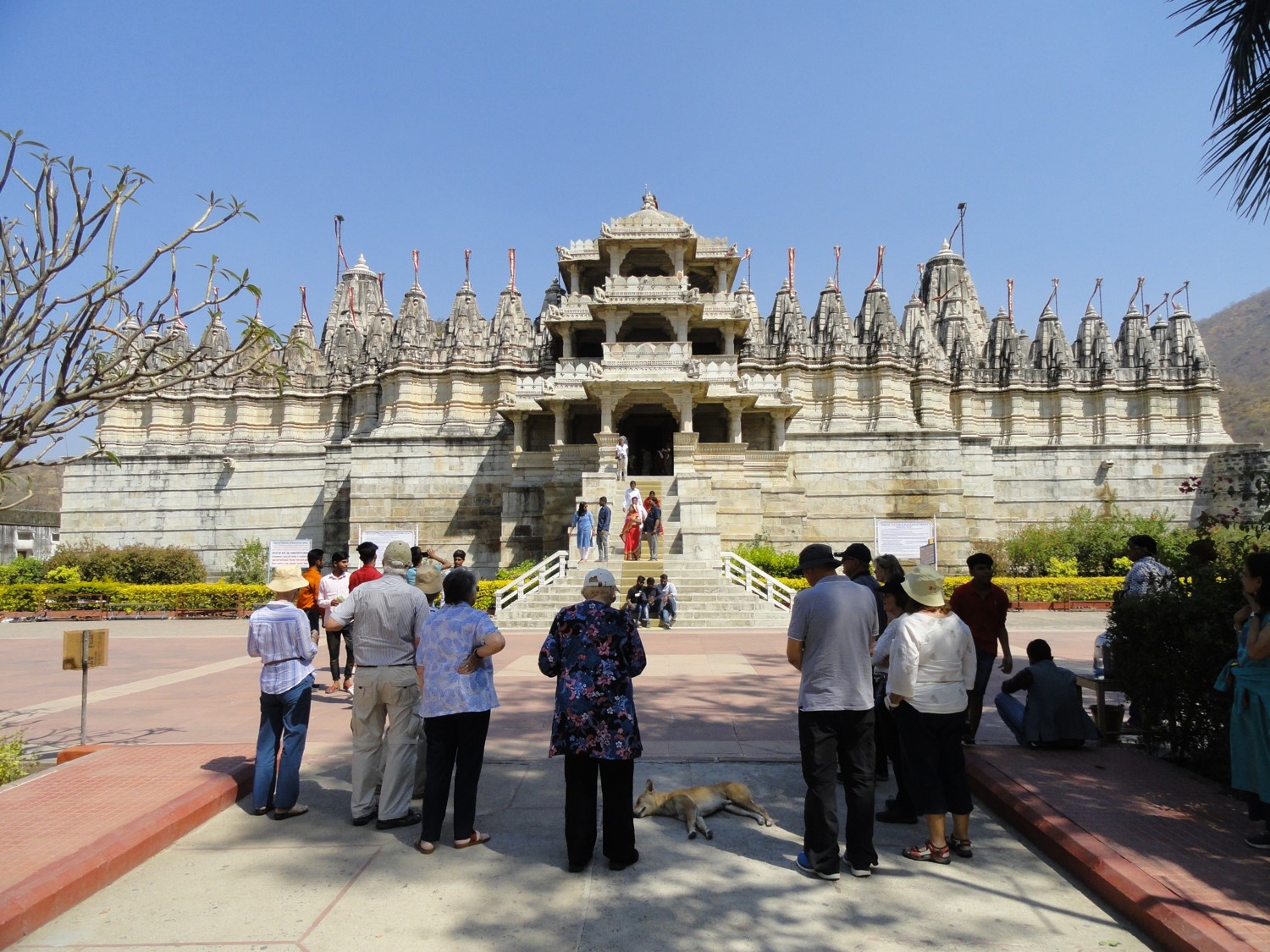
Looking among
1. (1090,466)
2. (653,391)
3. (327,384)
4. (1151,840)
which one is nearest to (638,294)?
(653,391)

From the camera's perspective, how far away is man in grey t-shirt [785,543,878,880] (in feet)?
14.7

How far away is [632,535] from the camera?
62.5 feet

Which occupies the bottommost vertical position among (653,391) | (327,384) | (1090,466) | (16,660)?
(16,660)

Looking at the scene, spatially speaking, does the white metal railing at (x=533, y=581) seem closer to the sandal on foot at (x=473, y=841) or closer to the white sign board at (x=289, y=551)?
the white sign board at (x=289, y=551)

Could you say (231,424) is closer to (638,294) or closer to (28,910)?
(638,294)

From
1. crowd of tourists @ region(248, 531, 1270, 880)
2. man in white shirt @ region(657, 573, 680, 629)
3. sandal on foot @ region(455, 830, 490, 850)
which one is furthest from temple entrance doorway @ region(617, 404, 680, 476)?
sandal on foot @ region(455, 830, 490, 850)

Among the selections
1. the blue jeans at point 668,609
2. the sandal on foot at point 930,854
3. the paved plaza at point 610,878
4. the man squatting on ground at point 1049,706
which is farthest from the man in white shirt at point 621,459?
the sandal on foot at point 930,854

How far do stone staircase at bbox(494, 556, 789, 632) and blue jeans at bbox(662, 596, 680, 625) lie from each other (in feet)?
0.81

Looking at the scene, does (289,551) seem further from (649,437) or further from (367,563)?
(367,563)

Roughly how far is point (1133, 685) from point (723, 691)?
14.6 feet

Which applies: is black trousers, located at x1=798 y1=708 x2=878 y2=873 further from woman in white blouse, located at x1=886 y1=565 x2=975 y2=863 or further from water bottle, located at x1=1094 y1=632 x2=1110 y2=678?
water bottle, located at x1=1094 y1=632 x2=1110 y2=678

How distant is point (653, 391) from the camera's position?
78.7 ft

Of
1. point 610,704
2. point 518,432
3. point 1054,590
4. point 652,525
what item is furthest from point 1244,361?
point 610,704

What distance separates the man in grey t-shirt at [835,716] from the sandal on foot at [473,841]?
6.54ft
